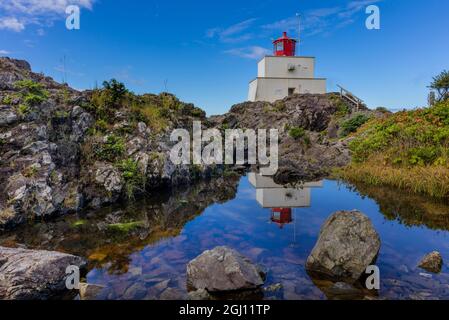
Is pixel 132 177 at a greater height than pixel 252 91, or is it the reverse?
pixel 252 91

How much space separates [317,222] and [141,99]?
13.3 m

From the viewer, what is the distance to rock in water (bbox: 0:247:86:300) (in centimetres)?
611

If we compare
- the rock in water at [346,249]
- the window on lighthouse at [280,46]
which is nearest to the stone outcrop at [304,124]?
the window on lighthouse at [280,46]

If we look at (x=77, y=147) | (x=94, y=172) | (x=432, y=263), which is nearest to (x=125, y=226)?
(x=94, y=172)

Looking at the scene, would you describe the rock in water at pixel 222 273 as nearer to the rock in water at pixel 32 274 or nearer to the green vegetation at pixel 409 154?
the rock in water at pixel 32 274

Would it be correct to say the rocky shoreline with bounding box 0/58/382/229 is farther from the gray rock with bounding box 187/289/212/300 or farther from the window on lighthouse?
the window on lighthouse

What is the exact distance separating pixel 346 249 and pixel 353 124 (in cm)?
2805

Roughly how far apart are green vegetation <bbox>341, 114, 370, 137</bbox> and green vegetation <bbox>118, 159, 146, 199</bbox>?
81.2 ft

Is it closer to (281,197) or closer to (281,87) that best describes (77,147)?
(281,197)

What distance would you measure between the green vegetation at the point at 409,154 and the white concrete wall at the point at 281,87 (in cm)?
2244

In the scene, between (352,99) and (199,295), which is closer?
(199,295)

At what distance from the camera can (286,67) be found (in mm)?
45156

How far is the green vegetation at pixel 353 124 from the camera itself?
107ft
